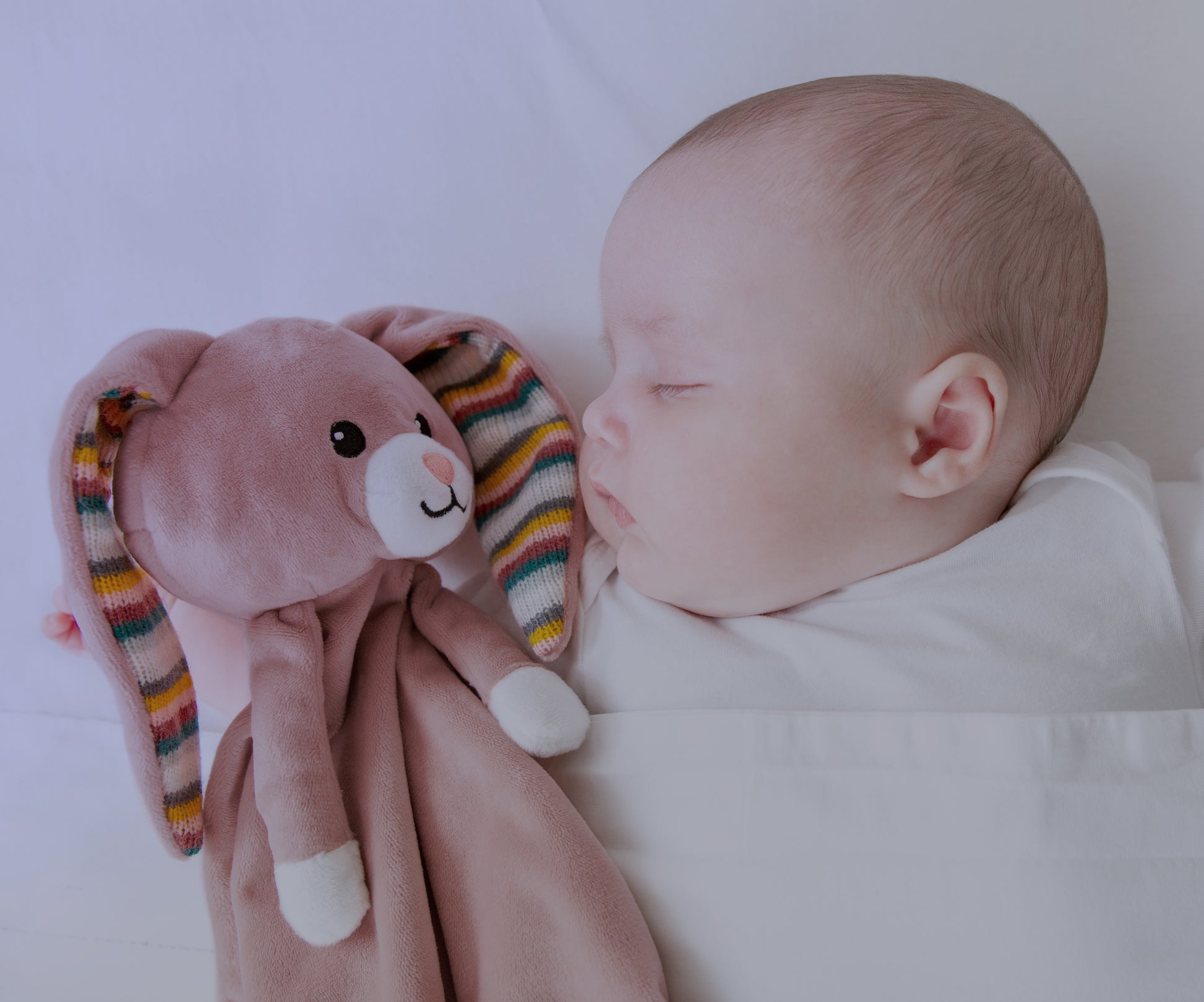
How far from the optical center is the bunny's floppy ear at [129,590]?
0.72m

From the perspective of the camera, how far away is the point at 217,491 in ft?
2.48

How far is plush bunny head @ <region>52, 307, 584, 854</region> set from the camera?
29.0 inches

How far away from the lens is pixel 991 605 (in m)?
0.81

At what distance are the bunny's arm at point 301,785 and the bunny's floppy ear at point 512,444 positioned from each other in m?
0.21

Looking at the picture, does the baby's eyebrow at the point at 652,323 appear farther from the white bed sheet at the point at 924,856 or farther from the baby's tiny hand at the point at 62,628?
the baby's tiny hand at the point at 62,628

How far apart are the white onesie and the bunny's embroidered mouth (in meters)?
0.19

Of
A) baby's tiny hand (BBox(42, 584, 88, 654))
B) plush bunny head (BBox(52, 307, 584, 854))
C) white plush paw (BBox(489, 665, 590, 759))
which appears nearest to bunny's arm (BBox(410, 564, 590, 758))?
white plush paw (BBox(489, 665, 590, 759))

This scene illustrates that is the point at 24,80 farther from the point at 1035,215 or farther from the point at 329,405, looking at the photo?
the point at 1035,215

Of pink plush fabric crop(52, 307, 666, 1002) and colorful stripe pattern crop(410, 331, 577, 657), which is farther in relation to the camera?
colorful stripe pattern crop(410, 331, 577, 657)

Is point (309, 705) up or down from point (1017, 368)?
down

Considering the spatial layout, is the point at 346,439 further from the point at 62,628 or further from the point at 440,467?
the point at 62,628

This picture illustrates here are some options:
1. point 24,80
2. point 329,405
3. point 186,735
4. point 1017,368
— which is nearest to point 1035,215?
point 1017,368

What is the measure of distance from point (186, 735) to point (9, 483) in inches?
23.4

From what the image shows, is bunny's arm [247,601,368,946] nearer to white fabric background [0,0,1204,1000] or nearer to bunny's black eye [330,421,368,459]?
bunny's black eye [330,421,368,459]
